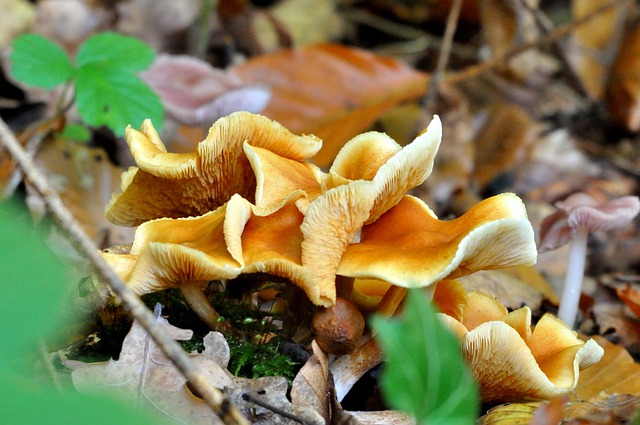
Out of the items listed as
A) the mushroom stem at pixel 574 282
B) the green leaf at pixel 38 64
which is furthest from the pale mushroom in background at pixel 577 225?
the green leaf at pixel 38 64

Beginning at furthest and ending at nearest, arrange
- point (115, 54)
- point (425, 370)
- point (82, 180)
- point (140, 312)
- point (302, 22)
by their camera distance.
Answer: point (302, 22)
point (82, 180)
point (115, 54)
point (140, 312)
point (425, 370)

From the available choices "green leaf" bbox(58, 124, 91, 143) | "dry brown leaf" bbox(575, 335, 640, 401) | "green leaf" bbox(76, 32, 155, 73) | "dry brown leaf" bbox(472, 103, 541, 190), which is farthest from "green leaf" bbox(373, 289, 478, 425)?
"dry brown leaf" bbox(472, 103, 541, 190)

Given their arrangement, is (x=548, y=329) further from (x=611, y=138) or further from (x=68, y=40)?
(x=611, y=138)

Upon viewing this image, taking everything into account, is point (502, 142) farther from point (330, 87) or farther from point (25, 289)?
point (25, 289)

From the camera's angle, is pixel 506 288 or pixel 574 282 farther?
pixel 506 288

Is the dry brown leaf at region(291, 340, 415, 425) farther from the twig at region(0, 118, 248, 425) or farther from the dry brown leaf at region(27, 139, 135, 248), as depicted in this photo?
the dry brown leaf at region(27, 139, 135, 248)

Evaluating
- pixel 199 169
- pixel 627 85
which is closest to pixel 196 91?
pixel 199 169
